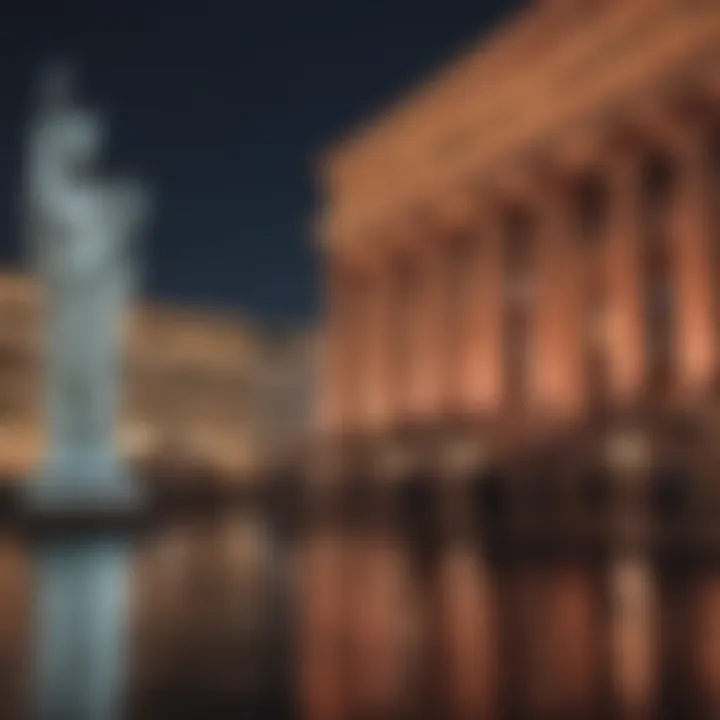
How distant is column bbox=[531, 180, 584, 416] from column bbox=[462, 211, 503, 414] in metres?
1.98

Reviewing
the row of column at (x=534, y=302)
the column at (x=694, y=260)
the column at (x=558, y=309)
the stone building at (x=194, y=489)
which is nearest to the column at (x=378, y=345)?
the row of column at (x=534, y=302)

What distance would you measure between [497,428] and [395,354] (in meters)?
13.2

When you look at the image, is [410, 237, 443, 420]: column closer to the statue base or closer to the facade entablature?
the facade entablature

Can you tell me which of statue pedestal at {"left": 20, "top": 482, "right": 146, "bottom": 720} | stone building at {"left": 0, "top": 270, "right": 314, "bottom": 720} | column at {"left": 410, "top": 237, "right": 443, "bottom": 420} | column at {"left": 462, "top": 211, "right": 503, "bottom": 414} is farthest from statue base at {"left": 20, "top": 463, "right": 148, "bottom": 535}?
column at {"left": 410, "top": 237, "right": 443, "bottom": 420}

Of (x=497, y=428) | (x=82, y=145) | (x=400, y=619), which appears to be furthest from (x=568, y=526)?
(x=400, y=619)

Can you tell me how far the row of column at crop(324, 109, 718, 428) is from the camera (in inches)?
1243

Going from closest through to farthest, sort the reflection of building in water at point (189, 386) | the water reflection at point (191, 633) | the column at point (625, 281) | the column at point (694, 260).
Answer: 1. the water reflection at point (191, 633)
2. the column at point (694, 260)
3. the column at point (625, 281)
4. the reflection of building in water at point (189, 386)

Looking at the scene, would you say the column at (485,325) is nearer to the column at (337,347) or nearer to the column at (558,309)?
the column at (558,309)

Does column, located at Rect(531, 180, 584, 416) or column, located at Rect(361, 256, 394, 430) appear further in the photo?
column, located at Rect(361, 256, 394, 430)

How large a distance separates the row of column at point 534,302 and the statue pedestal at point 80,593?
15.1 metres

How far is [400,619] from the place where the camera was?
11109 mm

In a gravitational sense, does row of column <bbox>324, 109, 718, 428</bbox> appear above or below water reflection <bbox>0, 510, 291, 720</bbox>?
above

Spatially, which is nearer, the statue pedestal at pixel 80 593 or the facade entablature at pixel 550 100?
the statue pedestal at pixel 80 593

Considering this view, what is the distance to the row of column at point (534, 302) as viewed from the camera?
104 feet
